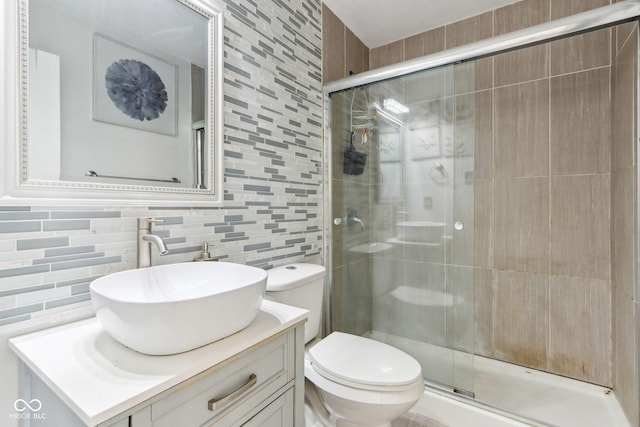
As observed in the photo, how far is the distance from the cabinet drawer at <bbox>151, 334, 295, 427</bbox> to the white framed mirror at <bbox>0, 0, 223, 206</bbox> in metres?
0.63

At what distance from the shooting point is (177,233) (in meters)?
1.10

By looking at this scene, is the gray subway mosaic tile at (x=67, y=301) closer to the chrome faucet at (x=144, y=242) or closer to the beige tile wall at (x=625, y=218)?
the chrome faucet at (x=144, y=242)

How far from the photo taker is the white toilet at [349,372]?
1125mm

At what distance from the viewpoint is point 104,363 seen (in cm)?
62

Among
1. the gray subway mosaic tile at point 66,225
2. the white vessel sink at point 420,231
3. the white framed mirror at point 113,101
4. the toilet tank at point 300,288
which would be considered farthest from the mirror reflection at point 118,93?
the white vessel sink at point 420,231

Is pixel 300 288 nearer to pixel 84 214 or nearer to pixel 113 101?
pixel 84 214

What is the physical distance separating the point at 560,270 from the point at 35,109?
2500mm

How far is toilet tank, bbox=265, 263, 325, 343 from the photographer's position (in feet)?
4.22

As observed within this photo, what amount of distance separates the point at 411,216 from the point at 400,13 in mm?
1405

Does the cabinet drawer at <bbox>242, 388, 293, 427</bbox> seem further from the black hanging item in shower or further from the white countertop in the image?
the black hanging item in shower

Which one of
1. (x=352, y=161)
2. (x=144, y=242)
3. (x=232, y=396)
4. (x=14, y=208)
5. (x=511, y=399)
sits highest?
(x=352, y=161)

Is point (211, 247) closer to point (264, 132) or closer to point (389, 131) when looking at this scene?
point (264, 132)

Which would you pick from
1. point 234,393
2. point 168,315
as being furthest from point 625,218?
point 168,315

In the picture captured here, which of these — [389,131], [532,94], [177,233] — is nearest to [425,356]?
[389,131]
